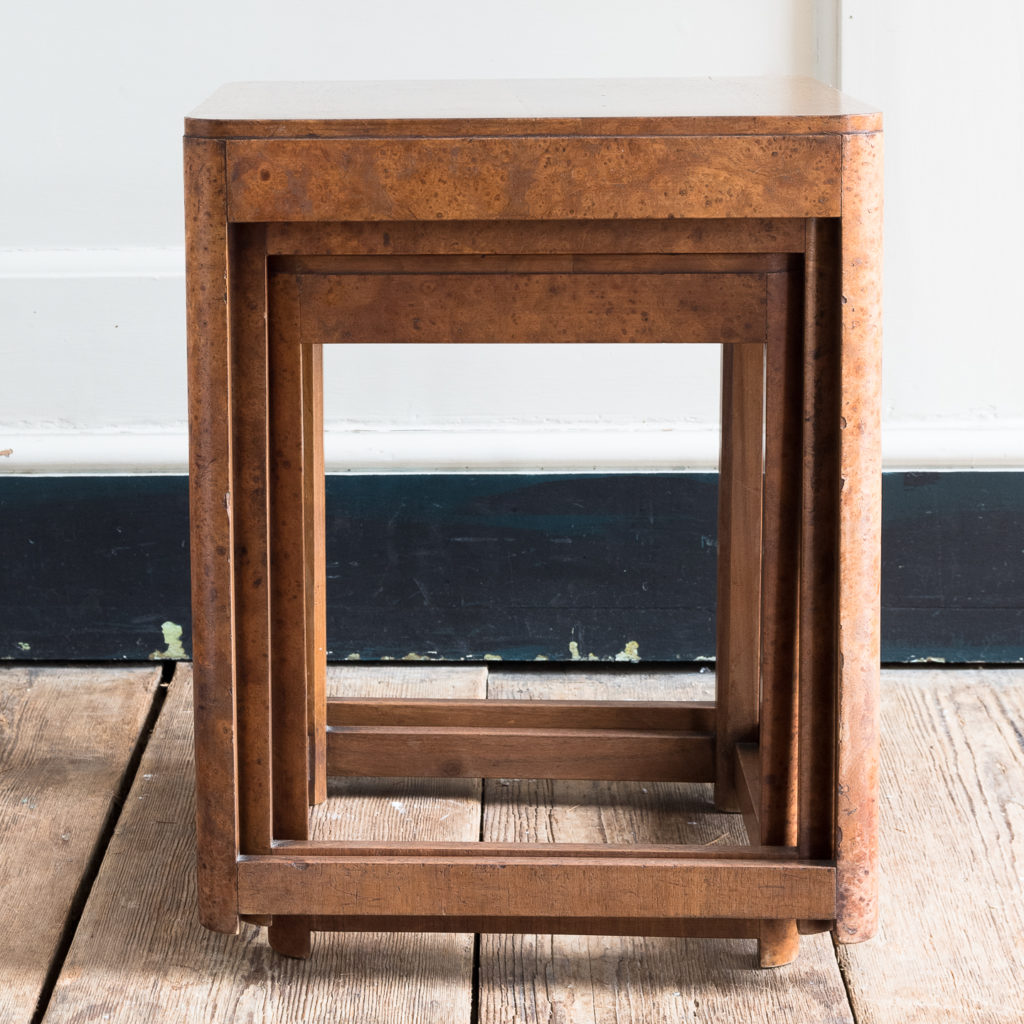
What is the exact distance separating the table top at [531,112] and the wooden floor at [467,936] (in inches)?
23.4

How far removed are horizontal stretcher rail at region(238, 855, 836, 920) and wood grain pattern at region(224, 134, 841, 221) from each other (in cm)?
44

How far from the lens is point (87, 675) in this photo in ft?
5.03

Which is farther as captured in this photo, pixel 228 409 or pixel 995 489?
pixel 995 489

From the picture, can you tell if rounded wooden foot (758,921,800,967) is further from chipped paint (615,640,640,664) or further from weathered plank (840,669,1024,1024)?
chipped paint (615,640,640,664)

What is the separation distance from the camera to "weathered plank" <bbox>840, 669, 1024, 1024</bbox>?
965 millimetres

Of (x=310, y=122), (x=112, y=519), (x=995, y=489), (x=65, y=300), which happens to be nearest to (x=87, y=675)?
(x=112, y=519)

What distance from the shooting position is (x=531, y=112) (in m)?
0.88

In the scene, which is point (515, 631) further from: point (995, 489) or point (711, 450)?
point (995, 489)

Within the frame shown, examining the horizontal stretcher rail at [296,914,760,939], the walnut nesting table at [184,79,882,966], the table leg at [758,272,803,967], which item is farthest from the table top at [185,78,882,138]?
the horizontal stretcher rail at [296,914,760,939]

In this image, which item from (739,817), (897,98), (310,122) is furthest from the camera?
(897,98)

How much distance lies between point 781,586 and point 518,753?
385mm

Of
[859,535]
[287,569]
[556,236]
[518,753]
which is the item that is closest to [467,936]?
[518,753]

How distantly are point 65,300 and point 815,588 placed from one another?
0.97 metres

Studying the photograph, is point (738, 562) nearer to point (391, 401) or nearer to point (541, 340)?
point (541, 340)
